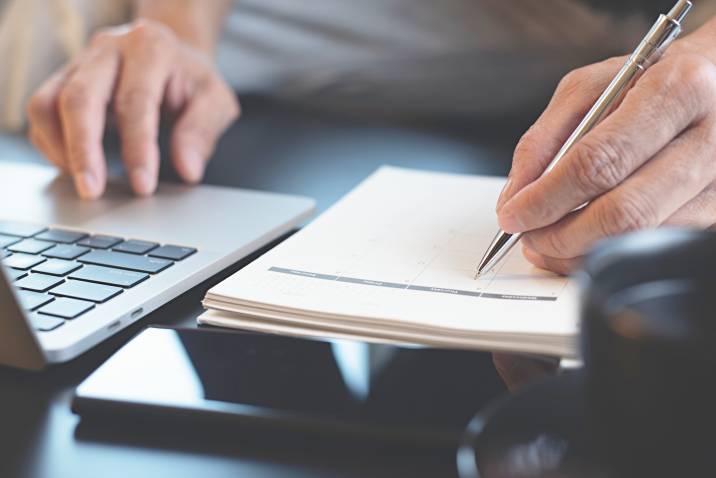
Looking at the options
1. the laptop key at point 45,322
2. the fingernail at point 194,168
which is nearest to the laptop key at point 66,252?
the laptop key at point 45,322

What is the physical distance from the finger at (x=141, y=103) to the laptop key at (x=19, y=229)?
5.0 inches

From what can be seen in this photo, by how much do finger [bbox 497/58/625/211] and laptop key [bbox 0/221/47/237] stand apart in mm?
358

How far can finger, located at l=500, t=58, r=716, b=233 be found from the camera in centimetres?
50

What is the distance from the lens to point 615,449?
0.25 metres

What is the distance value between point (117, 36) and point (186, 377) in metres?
0.58

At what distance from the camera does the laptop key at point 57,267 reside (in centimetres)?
55

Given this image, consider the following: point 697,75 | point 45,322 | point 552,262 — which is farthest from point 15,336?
point 697,75

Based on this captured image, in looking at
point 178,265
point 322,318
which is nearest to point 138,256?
point 178,265

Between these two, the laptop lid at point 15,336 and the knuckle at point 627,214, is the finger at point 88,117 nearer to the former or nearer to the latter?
the laptop lid at point 15,336

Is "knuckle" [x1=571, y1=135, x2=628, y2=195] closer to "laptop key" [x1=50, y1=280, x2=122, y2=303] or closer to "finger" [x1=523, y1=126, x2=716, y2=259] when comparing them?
"finger" [x1=523, y1=126, x2=716, y2=259]

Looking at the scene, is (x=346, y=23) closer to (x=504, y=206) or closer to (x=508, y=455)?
(x=504, y=206)

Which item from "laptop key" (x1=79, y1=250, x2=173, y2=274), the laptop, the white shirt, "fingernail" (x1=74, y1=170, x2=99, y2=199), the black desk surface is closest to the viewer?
the black desk surface

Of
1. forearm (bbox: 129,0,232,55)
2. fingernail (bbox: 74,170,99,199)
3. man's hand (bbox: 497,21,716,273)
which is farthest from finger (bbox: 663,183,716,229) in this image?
forearm (bbox: 129,0,232,55)

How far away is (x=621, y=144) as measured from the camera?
497 millimetres
